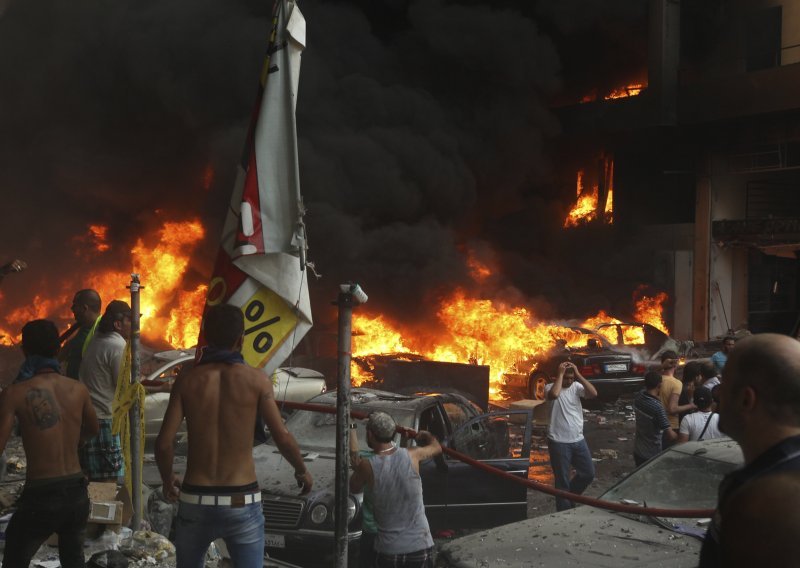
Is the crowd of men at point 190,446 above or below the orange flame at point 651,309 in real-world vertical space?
below

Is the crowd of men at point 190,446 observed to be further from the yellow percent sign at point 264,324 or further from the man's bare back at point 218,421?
the yellow percent sign at point 264,324

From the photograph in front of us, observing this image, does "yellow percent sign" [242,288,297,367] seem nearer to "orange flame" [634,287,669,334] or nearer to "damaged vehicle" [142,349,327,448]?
"damaged vehicle" [142,349,327,448]

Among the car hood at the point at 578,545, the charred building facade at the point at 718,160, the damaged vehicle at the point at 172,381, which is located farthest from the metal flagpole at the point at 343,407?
the charred building facade at the point at 718,160

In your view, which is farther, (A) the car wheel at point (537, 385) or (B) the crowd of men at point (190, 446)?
(A) the car wheel at point (537, 385)

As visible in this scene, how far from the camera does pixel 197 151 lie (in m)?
24.4

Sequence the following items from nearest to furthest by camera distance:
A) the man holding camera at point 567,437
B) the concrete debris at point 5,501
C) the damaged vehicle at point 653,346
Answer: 1. the concrete debris at point 5,501
2. the man holding camera at point 567,437
3. the damaged vehicle at point 653,346

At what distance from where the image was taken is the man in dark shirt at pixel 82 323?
525cm

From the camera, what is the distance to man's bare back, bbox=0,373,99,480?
12.4 feet

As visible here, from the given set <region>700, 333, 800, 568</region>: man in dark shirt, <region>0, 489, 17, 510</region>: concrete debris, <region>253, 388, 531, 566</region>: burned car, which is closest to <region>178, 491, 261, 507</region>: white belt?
<region>700, 333, 800, 568</region>: man in dark shirt

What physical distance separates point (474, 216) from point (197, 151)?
9.81 m

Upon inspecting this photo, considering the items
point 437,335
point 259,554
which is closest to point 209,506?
point 259,554

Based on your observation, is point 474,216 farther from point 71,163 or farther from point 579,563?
point 579,563

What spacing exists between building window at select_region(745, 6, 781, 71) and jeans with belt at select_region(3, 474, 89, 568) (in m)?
23.7

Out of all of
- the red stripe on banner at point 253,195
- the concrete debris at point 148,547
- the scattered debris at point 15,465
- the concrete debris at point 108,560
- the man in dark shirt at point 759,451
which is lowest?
the scattered debris at point 15,465
